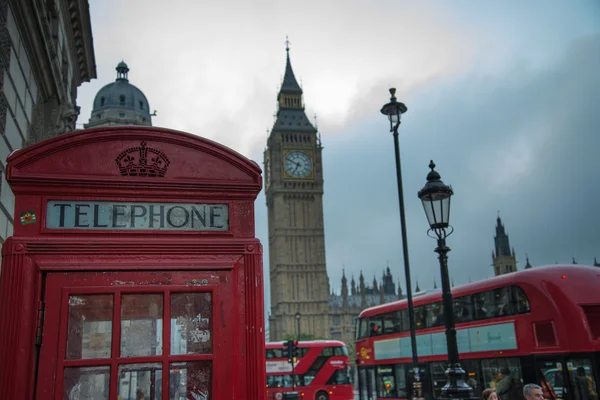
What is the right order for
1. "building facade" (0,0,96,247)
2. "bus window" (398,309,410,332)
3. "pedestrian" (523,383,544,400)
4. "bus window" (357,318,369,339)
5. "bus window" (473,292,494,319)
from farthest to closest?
"bus window" (357,318,369,339)
"bus window" (398,309,410,332)
"bus window" (473,292,494,319)
"building facade" (0,0,96,247)
"pedestrian" (523,383,544,400)

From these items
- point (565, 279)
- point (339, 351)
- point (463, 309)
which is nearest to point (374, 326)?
point (463, 309)

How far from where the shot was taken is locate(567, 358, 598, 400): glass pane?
10008mm

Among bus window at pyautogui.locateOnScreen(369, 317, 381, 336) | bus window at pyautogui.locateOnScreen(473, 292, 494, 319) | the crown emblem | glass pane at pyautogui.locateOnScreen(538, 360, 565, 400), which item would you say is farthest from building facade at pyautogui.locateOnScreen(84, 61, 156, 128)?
the crown emblem

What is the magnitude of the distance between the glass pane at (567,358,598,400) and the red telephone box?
913 cm

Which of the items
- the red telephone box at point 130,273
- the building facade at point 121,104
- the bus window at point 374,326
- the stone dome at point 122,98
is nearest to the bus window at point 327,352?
the bus window at point 374,326

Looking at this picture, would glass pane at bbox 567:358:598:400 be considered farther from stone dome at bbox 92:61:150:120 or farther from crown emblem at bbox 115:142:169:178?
stone dome at bbox 92:61:150:120

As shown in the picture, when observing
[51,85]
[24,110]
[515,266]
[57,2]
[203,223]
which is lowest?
[203,223]

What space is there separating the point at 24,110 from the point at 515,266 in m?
99.1

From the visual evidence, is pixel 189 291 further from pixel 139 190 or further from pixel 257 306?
pixel 139 190

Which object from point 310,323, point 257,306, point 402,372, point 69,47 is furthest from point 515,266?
point 257,306

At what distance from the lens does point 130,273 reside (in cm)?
272

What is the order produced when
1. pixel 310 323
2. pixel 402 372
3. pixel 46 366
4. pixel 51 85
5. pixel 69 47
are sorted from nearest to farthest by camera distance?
pixel 46 366, pixel 51 85, pixel 69 47, pixel 402 372, pixel 310 323

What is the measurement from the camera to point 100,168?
2.88 meters

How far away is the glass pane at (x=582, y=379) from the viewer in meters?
10.0
